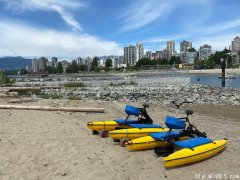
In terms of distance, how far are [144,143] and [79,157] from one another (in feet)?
5.86

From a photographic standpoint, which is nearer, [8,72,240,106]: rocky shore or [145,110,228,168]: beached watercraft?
[145,110,228,168]: beached watercraft

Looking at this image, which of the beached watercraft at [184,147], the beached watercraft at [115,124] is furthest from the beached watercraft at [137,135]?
the beached watercraft at [115,124]

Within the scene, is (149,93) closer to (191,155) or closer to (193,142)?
(193,142)

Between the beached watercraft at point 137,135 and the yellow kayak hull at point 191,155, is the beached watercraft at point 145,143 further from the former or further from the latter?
the yellow kayak hull at point 191,155

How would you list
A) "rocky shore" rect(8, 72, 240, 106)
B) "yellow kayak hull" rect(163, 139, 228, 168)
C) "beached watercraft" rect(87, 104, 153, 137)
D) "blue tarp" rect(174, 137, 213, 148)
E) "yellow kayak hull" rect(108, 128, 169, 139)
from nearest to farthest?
"yellow kayak hull" rect(163, 139, 228, 168)
"blue tarp" rect(174, 137, 213, 148)
"yellow kayak hull" rect(108, 128, 169, 139)
"beached watercraft" rect(87, 104, 153, 137)
"rocky shore" rect(8, 72, 240, 106)

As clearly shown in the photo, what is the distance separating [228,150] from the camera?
8391mm

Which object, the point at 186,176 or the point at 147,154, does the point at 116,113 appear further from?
the point at 186,176

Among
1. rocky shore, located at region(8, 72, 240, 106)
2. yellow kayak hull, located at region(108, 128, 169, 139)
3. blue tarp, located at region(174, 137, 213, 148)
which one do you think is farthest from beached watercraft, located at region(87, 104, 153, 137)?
rocky shore, located at region(8, 72, 240, 106)

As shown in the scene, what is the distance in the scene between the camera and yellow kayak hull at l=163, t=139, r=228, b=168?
22.9 feet

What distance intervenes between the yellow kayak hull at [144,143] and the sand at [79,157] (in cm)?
16

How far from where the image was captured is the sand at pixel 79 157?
6.68m

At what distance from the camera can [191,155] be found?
715 centimetres

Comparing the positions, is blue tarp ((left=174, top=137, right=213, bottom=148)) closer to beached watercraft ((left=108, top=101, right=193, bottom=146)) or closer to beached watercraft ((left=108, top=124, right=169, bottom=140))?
beached watercraft ((left=108, top=101, right=193, bottom=146))

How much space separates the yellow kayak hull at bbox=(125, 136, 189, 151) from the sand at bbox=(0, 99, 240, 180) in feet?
0.52
